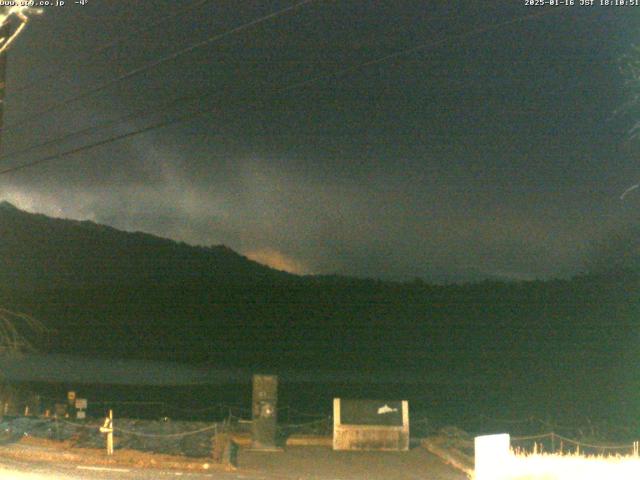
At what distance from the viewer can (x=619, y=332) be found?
275ft

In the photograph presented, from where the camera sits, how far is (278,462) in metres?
23.1

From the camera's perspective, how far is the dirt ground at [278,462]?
20.2m

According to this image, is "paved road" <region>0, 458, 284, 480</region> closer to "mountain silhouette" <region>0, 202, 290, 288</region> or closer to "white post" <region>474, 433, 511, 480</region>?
"white post" <region>474, 433, 511, 480</region>

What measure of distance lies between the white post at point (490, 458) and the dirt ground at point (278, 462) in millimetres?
5501

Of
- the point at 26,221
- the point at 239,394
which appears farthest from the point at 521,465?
the point at 26,221

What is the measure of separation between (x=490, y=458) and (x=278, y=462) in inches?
409

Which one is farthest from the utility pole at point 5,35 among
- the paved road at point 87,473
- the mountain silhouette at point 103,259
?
the mountain silhouette at point 103,259

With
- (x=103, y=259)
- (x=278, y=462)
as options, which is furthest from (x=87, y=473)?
(x=103, y=259)

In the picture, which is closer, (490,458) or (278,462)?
(490,458)

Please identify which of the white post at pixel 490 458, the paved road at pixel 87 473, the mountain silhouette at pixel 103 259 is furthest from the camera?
the mountain silhouette at pixel 103 259

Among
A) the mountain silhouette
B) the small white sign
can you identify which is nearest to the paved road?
the small white sign

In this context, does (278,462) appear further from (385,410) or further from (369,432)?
(385,410)

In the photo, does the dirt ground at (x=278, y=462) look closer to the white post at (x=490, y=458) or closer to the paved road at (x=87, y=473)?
the paved road at (x=87, y=473)

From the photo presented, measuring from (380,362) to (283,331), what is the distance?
2402 centimetres
